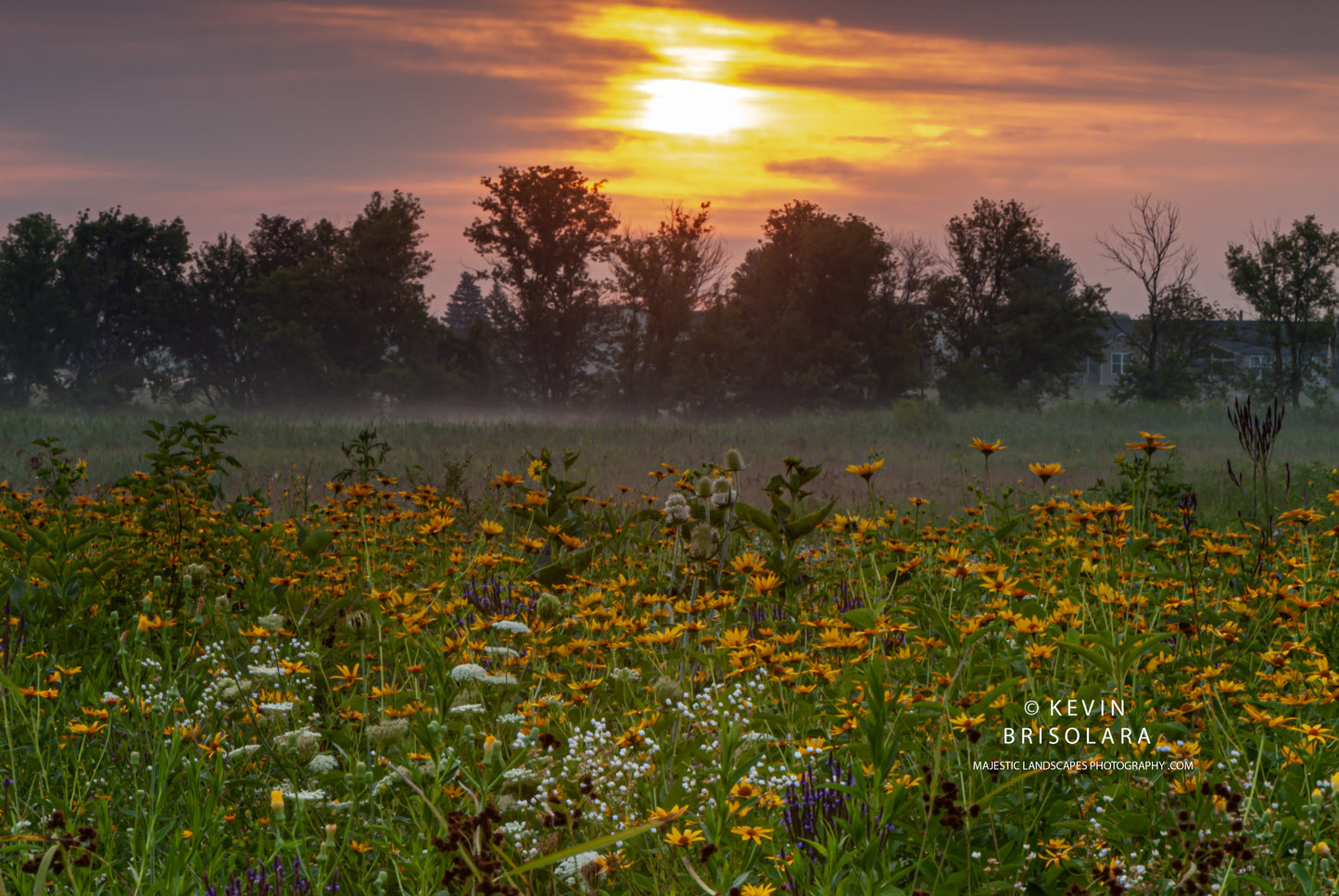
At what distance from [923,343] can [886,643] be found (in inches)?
1762

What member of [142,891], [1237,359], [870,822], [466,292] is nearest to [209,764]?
[142,891]

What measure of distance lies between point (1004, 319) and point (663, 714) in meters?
47.6

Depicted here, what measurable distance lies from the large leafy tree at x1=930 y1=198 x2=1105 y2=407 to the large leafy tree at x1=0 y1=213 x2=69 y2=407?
4151 centimetres

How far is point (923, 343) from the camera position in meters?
46.8

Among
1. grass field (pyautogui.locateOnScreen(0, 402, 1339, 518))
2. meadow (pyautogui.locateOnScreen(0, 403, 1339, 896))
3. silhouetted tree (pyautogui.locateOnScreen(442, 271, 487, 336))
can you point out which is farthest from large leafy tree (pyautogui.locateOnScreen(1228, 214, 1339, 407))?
silhouetted tree (pyautogui.locateOnScreen(442, 271, 487, 336))

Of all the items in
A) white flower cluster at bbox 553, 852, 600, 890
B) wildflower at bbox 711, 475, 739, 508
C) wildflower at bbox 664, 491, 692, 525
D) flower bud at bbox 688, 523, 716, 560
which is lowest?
white flower cluster at bbox 553, 852, 600, 890

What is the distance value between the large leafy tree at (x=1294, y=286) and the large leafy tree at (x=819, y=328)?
50.7ft

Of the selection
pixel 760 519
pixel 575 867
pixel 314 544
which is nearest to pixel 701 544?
pixel 760 519

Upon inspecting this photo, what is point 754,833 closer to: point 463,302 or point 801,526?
point 801,526

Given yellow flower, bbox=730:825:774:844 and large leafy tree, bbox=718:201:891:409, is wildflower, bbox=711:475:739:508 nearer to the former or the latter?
yellow flower, bbox=730:825:774:844

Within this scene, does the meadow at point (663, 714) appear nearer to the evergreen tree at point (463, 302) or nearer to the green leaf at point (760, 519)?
the green leaf at point (760, 519)

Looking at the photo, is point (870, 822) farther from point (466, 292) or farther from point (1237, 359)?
point (466, 292)

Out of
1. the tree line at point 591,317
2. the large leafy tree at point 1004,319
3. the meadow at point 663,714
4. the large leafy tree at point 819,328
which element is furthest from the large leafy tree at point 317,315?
the meadow at point 663,714

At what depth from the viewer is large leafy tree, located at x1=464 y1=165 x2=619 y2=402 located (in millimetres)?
45062
